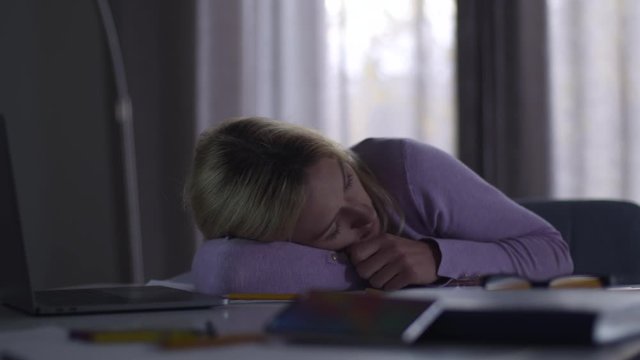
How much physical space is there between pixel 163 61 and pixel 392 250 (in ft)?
6.42

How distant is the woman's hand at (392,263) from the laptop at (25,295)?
0.26 m

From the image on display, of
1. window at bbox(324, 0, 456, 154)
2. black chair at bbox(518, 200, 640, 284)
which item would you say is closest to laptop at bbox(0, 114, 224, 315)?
black chair at bbox(518, 200, 640, 284)

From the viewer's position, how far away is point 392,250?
48.1 inches

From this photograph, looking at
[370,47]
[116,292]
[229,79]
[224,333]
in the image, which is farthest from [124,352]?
[229,79]

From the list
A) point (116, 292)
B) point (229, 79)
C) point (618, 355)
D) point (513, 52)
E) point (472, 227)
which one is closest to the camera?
point (618, 355)

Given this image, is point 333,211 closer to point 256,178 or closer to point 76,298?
point 256,178

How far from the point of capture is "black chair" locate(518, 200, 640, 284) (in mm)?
1552

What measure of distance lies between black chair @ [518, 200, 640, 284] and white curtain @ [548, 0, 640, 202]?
2.23ft

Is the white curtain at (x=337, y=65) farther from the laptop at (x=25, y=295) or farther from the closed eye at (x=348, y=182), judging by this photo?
the laptop at (x=25, y=295)

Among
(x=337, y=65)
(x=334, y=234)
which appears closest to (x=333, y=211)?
(x=334, y=234)

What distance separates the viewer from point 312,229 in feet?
4.09

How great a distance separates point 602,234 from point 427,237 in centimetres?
39

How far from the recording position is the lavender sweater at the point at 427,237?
1.20 metres

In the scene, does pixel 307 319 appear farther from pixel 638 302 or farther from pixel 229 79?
pixel 229 79
